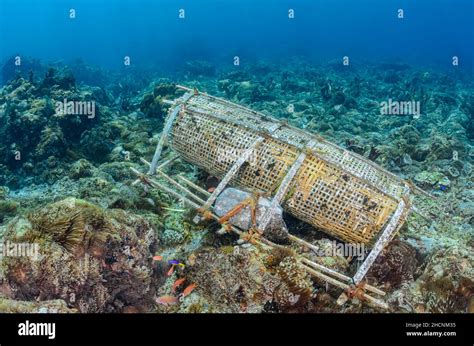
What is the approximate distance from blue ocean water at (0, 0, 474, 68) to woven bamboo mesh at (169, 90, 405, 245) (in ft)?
117

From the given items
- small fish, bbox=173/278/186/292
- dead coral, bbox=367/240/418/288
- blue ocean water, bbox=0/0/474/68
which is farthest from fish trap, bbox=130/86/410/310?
blue ocean water, bbox=0/0/474/68

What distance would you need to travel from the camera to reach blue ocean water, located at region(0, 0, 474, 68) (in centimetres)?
5512

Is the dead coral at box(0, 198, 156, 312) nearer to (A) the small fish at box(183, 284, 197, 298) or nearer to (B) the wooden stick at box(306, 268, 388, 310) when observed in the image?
(A) the small fish at box(183, 284, 197, 298)

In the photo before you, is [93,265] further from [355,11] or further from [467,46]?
[355,11]

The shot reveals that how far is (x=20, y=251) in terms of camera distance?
552 centimetres

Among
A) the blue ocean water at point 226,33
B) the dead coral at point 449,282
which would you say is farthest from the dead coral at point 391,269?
the blue ocean water at point 226,33

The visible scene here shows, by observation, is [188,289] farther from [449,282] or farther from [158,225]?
[449,282]

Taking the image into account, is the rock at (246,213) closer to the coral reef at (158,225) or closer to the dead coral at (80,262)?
the coral reef at (158,225)

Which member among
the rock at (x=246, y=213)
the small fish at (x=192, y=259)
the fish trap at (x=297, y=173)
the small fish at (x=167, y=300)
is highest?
the fish trap at (x=297, y=173)

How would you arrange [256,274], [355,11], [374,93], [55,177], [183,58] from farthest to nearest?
[355,11]
[183,58]
[374,93]
[55,177]
[256,274]

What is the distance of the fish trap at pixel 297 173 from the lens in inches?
259
